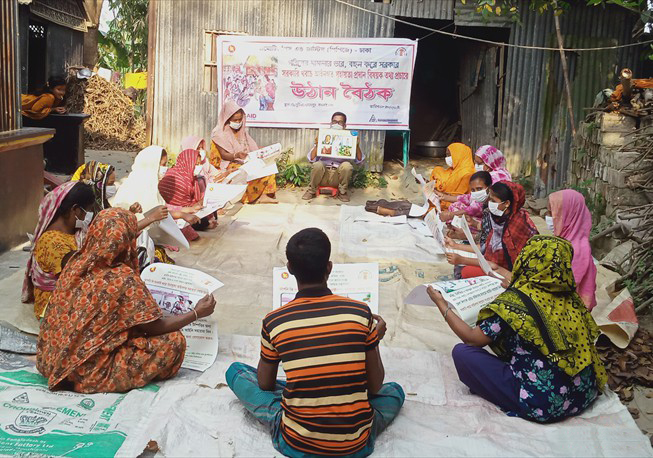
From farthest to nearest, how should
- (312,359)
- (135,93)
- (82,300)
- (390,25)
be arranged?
1. (135,93)
2. (390,25)
3. (82,300)
4. (312,359)

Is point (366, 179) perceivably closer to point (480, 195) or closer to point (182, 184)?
point (182, 184)

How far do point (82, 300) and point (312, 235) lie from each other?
Answer: 131 cm

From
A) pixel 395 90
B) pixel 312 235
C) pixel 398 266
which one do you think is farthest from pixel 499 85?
pixel 312 235

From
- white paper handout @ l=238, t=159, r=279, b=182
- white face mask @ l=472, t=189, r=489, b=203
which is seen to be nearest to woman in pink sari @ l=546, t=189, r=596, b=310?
white face mask @ l=472, t=189, r=489, b=203

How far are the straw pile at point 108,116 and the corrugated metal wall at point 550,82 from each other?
25.0 feet

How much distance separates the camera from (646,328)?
201 inches

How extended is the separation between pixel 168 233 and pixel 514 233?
2.69 meters

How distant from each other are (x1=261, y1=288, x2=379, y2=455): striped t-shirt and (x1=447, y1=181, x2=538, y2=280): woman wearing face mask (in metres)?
2.46

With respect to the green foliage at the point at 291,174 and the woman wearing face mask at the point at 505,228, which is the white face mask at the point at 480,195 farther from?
the green foliage at the point at 291,174

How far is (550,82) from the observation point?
1061 cm

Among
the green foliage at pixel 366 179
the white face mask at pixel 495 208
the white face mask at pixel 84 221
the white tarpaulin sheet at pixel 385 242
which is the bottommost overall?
the white tarpaulin sheet at pixel 385 242

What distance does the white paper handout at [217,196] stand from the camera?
695cm

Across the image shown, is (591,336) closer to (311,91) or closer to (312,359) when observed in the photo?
(312,359)

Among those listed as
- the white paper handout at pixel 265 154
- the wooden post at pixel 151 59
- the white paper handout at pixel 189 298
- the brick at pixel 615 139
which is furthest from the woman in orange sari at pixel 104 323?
the wooden post at pixel 151 59
